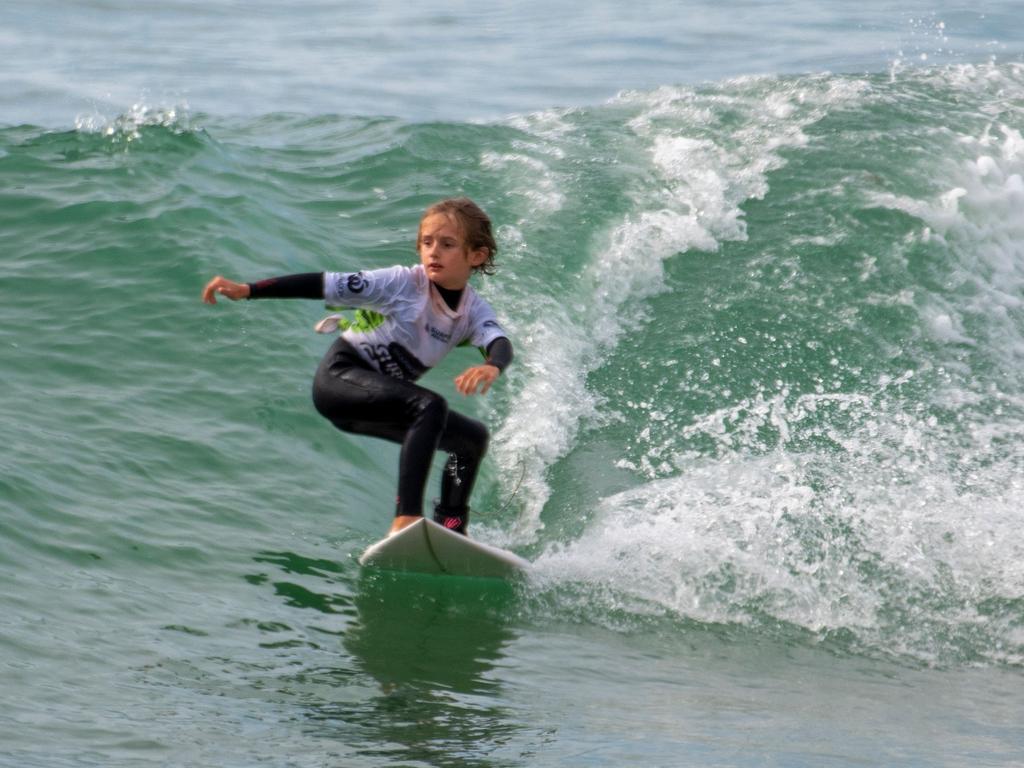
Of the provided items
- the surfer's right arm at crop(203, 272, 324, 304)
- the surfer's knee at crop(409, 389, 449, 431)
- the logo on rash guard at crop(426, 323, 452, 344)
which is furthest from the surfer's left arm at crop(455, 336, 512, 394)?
the surfer's right arm at crop(203, 272, 324, 304)

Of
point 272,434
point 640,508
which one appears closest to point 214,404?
point 272,434

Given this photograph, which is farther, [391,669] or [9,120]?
[9,120]

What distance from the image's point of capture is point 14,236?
32.7 feet

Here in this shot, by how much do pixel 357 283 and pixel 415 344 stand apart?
39 cm

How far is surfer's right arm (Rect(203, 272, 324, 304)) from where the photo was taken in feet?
18.4

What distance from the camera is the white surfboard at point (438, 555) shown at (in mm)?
5848

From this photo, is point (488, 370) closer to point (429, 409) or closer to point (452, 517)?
point (429, 409)

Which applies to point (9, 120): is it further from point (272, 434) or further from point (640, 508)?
point (640, 508)

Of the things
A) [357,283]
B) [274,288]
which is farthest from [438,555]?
[274,288]

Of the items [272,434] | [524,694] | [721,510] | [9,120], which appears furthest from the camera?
[9,120]

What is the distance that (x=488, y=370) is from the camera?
5547mm

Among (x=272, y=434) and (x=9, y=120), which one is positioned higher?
(x=9, y=120)

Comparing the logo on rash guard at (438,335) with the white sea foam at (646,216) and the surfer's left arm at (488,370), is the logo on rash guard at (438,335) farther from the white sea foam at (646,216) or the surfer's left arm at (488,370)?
the white sea foam at (646,216)

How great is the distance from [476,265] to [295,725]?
2340mm
